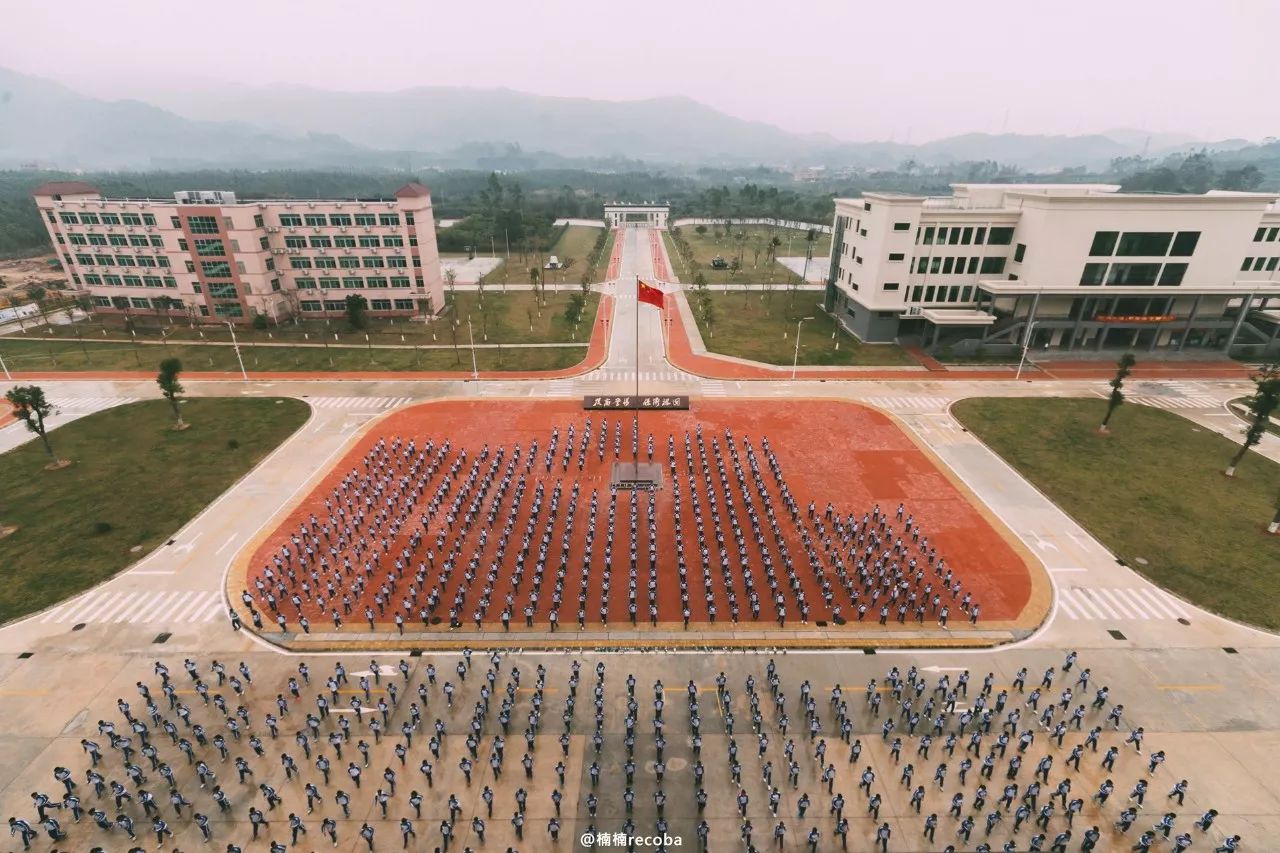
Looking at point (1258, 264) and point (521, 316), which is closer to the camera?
point (1258, 264)

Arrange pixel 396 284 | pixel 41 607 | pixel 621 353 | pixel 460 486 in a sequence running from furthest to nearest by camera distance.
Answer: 1. pixel 396 284
2. pixel 621 353
3. pixel 460 486
4. pixel 41 607

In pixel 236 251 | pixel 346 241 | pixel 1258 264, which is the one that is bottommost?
pixel 236 251

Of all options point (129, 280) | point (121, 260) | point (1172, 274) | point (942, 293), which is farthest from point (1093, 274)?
point (121, 260)

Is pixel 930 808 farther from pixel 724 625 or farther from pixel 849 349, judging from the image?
pixel 849 349

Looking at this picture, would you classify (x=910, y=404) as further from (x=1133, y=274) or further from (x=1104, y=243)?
(x=1133, y=274)

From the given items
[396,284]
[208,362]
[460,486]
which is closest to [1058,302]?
[460,486]

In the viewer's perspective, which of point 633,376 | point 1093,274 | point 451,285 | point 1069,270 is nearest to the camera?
point 633,376

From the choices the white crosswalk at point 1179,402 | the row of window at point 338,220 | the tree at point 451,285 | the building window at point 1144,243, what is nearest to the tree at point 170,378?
the row of window at point 338,220
